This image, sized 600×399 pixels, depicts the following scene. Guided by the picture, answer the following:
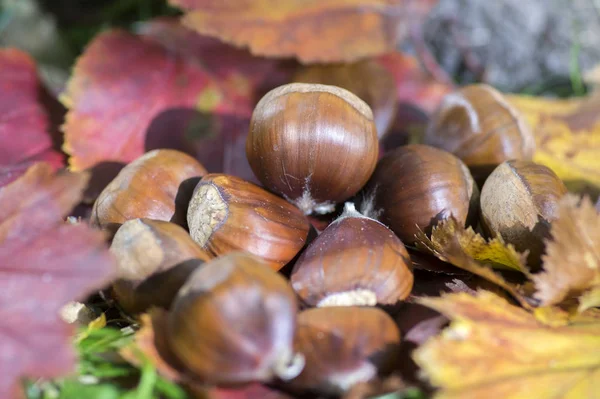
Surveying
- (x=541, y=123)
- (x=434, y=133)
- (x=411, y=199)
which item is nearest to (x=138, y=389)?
(x=411, y=199)

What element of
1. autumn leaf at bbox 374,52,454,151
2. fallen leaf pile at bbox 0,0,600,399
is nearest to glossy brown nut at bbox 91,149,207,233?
fallen leaf pile at bbox 0,0,600,399

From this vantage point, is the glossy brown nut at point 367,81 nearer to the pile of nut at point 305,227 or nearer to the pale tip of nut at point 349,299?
the pile of nut at point 305,227

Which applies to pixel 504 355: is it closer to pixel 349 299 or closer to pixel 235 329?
pixel 349 299

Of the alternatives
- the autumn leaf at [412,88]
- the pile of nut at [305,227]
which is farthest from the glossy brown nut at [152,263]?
the autumn leaf at [412,88]

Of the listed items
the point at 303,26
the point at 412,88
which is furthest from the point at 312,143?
the point at 412,88

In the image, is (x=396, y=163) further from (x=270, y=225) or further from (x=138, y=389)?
(x=138, y=389)

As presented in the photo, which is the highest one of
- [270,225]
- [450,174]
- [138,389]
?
[450,174]
